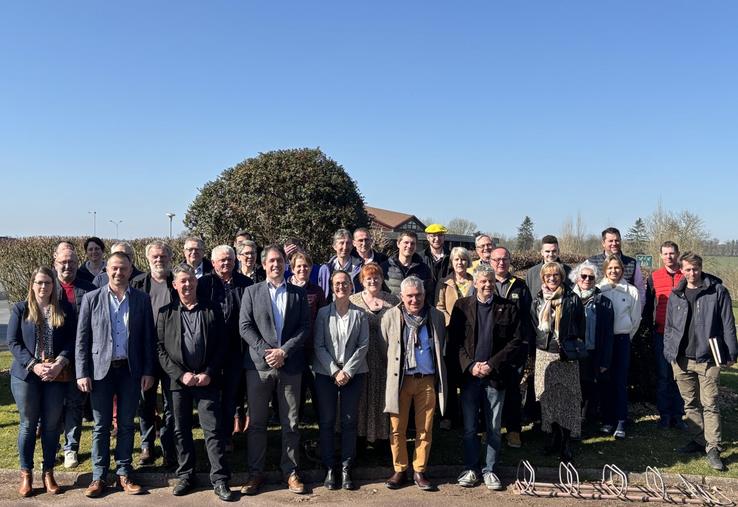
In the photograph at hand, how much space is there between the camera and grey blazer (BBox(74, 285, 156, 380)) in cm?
490

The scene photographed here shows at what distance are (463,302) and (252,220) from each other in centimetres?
487

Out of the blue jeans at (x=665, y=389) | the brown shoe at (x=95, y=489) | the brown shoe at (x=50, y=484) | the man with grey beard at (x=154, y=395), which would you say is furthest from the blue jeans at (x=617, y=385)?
the brown shoe at (x=50, y=484)

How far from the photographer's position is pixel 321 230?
9.12 meters

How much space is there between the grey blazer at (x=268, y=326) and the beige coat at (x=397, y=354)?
79 centimetres

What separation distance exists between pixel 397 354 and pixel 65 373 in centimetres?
305

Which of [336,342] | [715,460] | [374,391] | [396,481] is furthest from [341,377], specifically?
[715,460]

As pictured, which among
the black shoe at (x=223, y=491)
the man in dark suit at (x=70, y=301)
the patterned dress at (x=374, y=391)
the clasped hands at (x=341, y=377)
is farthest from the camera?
the man in dark suit at (x=70, y=301)

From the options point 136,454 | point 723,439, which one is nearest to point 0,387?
point 136,454

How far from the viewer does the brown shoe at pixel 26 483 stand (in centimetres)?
493

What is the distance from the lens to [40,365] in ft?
15.9

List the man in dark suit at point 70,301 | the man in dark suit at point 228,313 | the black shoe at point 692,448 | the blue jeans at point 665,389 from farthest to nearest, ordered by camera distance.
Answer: the blue jeans at point 665,389, the black shoe at point 692,448, the man in dark suit at point 70,301, the man in dark suit at point 228,313

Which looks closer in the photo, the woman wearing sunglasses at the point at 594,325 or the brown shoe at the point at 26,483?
the brown shoe at the point at 26,483

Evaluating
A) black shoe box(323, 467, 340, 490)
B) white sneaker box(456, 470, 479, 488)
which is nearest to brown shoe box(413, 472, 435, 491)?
white sneaker box(456, 470, 479, 488)

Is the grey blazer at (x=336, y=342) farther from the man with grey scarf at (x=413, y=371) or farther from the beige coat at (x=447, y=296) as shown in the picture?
the beige coat at (x=447, y=296)
